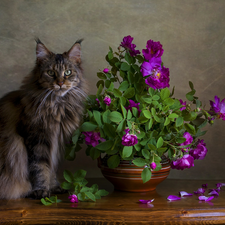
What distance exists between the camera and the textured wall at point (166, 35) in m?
1.56

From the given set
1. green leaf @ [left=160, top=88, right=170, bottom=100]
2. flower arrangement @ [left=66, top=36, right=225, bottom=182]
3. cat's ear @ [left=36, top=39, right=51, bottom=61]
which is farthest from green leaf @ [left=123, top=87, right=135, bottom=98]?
cat's ear @ [left=36, top=39, right=51, bottom=61]

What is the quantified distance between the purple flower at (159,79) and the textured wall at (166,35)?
0.60 m

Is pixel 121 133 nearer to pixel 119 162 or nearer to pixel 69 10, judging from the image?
pixel 119 162

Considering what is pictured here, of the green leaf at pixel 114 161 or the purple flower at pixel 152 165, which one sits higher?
the purple flower at pixel 152 165

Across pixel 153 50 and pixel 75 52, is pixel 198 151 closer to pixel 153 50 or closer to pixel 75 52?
pixel 153 50

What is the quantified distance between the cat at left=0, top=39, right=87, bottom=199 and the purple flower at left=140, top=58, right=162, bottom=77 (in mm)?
352

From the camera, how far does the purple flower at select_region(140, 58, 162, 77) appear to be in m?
1.03

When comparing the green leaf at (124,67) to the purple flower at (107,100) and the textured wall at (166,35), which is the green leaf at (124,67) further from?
the textured wall at (166,35)

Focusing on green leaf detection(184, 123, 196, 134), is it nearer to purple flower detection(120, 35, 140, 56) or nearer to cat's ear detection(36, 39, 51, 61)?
purple flower detection(120, 35, 140, 56)

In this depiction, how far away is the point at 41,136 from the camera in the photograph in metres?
1.10

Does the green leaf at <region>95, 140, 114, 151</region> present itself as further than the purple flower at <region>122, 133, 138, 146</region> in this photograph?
Yes

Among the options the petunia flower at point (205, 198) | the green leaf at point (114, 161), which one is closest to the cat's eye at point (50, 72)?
the green leaf at point (114, 161)

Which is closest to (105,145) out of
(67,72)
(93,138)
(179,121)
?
(93,138)

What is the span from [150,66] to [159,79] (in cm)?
7
